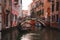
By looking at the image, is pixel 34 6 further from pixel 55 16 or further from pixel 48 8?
pixel 55 16

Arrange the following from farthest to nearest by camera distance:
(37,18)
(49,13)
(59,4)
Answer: (37,18)
(49,13)
(59,4)

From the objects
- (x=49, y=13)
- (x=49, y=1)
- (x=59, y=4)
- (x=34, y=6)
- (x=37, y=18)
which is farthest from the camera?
(x=34, y=6)

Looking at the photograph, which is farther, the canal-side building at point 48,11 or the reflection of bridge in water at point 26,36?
the canal-side building at point 48,11

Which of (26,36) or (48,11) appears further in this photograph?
(48,11)

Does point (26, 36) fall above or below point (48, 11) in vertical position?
below

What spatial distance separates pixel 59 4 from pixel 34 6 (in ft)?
14.5

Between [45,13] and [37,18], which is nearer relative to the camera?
[45,13]

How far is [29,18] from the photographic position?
1270 centimetres

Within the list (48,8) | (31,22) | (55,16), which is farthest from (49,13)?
(31,22)

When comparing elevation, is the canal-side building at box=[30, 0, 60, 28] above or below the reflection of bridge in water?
above

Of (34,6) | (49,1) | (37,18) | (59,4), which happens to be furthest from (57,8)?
(34,6)

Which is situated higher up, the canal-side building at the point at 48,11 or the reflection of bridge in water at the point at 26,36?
the canal-side building at the point at 48,11

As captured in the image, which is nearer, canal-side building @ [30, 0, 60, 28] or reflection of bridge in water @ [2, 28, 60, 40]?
reflection of bridge in water @ [2, 28, 60, 40]

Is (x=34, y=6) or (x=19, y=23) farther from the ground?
(x=34, y=6)
